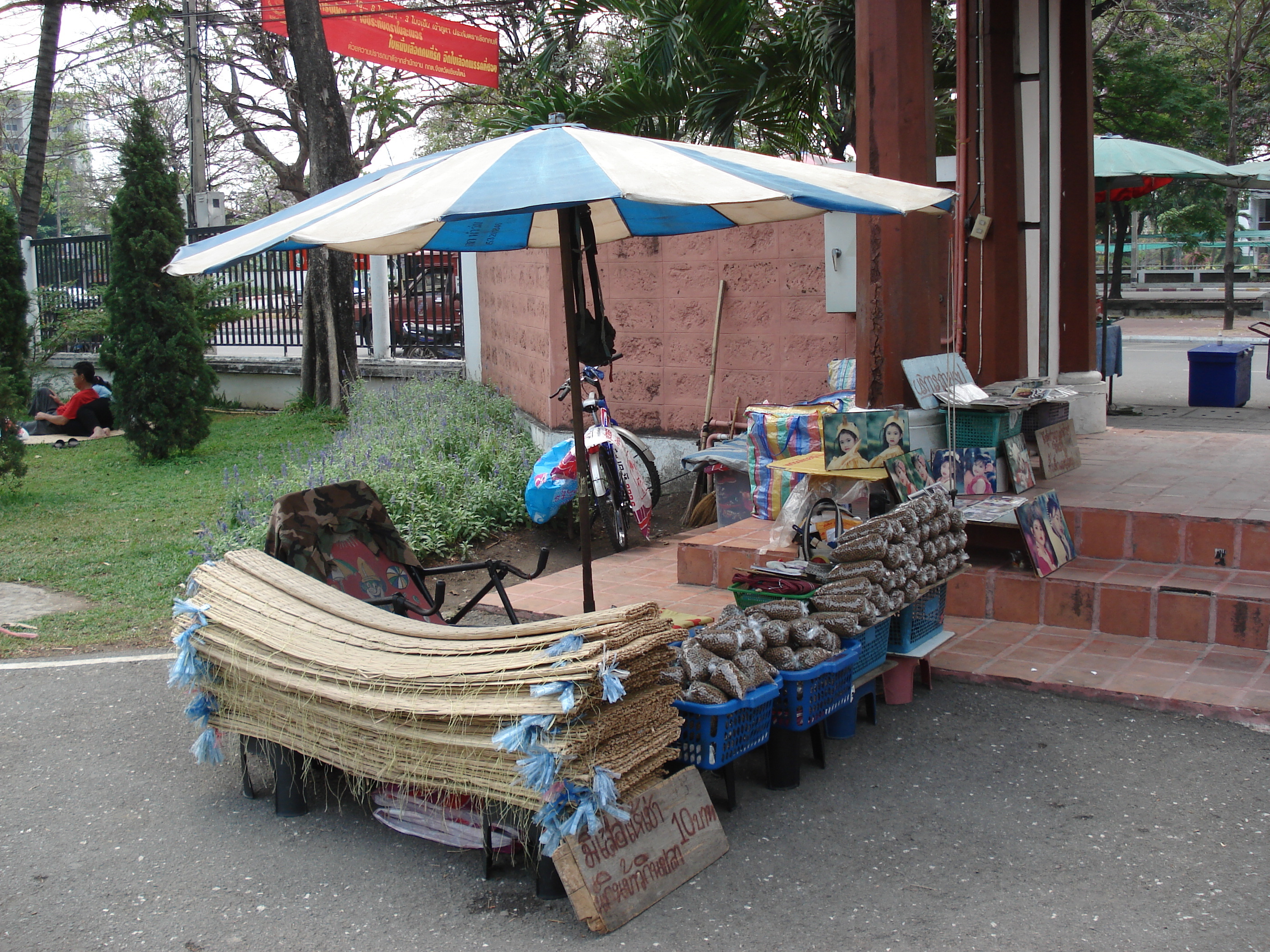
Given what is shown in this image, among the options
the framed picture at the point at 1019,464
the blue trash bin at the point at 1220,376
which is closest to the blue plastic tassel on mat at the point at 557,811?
the framed picture at the point at 1019,464

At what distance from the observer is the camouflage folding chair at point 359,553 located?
4.55 metres

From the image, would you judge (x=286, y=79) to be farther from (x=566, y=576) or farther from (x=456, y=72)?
(x=566, y=576)

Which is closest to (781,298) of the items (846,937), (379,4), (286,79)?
(846,937)

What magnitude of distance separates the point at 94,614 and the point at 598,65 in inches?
579

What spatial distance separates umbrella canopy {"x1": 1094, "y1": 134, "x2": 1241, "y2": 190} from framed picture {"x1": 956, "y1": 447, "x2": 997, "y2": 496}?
526cm

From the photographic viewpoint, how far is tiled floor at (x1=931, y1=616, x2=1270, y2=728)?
14.6ft

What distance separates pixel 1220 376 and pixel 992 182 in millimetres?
4947

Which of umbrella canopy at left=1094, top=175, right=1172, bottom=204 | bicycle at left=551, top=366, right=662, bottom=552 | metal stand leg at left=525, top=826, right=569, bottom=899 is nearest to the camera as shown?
metal stand leg at left=525, top=826, right=569, bottom=899

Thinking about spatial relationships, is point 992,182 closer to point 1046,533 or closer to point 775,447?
point 775,447

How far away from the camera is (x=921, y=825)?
3.63 metres

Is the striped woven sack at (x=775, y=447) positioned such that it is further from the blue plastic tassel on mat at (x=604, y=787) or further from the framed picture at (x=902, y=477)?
the blue plastic tassel on mat at (x=604, y=787)

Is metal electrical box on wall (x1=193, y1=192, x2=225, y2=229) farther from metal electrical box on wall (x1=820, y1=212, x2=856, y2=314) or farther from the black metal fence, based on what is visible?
metal electrical box on wall (x1=820, y1=212, x2=856, y2=314)

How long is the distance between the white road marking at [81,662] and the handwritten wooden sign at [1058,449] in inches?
200

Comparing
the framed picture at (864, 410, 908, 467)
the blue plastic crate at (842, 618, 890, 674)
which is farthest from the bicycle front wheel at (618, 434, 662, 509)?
the blue plastic crate at (842, 618, 890, 674)
